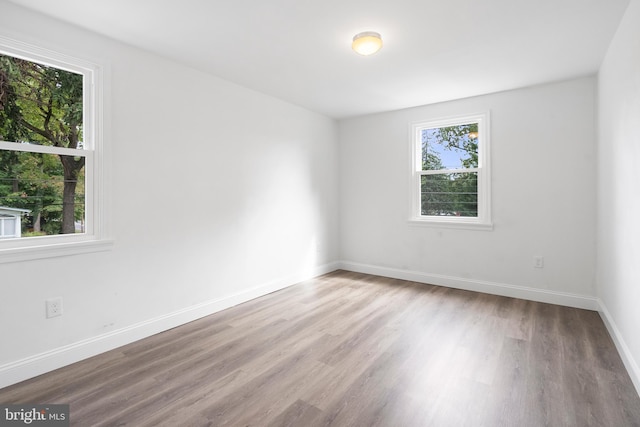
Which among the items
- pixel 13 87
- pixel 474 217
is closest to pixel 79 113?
pixel 13 87

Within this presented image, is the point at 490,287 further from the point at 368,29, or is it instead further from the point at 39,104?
the point at 39,104

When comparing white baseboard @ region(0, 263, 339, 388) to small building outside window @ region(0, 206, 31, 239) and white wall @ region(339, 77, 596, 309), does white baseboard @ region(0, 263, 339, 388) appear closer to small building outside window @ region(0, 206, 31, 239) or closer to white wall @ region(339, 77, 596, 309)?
small building outside window @ region(0, 206, 31, 239)

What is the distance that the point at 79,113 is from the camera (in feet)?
8.20

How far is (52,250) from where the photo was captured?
7.54 feet

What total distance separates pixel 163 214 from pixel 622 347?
151 inches

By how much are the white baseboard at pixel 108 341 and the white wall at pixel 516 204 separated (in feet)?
7.39

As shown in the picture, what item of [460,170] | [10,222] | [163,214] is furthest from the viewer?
[460,170]

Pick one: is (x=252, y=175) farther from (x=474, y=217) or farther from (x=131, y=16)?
(x=474, y=217)

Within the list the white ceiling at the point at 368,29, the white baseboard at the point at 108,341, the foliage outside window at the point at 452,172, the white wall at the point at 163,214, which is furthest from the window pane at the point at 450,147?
the white baseboard at the point at 108,341

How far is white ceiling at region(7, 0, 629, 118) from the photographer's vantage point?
220 centimetres

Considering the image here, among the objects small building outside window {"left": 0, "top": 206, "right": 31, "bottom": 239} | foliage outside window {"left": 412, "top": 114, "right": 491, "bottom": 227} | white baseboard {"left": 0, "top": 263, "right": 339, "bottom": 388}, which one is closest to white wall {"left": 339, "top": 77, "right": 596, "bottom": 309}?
foliage outside window {"left": 412, "top": 114, "right": 491, "bottom": 227}

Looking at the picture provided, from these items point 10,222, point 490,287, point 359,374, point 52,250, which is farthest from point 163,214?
point 490,287

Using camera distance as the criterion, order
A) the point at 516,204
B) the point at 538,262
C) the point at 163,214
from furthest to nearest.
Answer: the point at 516,204, the point at 538,262, the point at 163,214

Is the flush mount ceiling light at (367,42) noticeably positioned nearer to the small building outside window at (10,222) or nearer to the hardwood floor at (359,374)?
the hardwood floor at (359,374)
